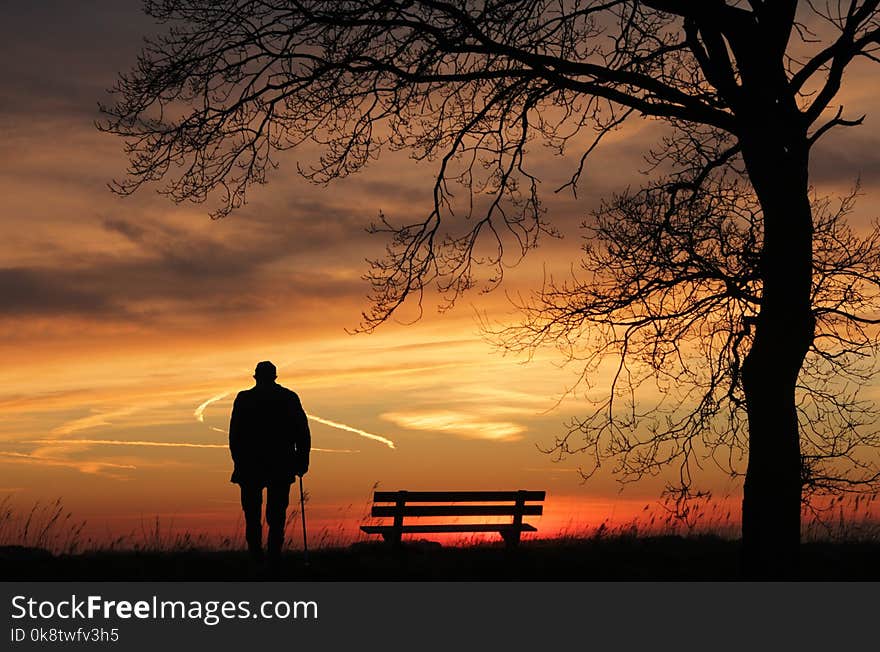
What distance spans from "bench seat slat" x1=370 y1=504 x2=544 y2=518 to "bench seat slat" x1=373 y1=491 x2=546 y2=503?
9cm

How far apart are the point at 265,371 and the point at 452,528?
4517mm

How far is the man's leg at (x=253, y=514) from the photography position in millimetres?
13578

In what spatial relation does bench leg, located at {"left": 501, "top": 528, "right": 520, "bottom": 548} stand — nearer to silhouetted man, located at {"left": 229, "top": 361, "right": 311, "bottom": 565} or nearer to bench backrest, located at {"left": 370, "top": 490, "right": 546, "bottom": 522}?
Answer: bench backrest, located at {"left": 370, "top": 490, "right": 546, "bottom": 522}

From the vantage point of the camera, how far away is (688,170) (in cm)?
1600

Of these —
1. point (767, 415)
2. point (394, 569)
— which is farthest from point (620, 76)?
point (394, 569)

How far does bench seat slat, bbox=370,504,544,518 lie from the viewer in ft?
53.7

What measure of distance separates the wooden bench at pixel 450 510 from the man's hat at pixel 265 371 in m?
3.47

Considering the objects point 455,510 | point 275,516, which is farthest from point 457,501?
point 275,516

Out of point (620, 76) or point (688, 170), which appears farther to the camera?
point (688, 170)

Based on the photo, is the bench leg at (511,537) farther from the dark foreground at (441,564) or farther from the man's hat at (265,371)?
the man's hat at (265,371)

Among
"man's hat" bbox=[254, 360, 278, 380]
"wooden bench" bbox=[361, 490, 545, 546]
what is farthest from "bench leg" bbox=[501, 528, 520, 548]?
"man's hat" bbox=[254, 360, 278, 380]
